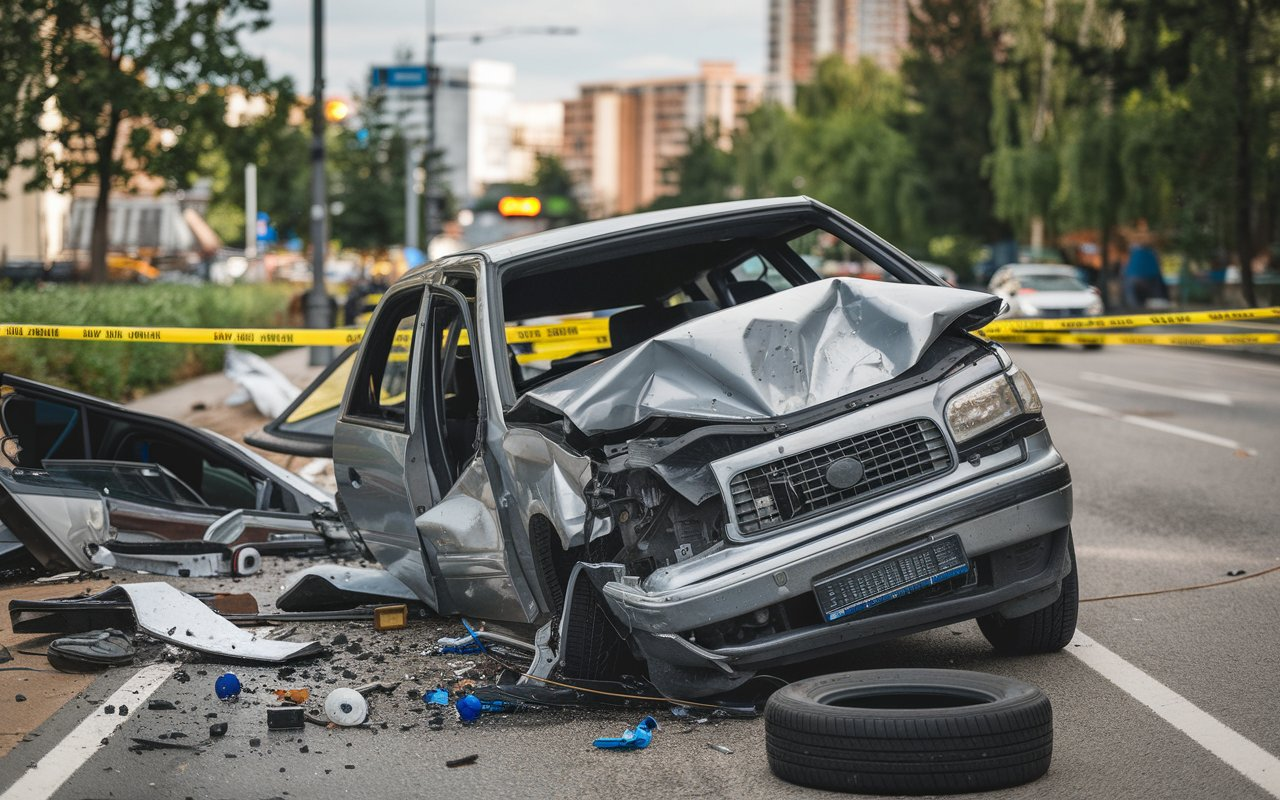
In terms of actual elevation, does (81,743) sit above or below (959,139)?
below

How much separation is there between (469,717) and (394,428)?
1766 millimetres

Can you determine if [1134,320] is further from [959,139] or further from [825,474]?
[959,139]

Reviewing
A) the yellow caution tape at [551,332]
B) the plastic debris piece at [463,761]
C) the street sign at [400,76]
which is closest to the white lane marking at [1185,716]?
the plastic debris piece at [463,761]

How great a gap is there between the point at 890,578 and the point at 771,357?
86 cm

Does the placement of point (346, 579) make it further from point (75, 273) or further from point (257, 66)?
point (75, 273)

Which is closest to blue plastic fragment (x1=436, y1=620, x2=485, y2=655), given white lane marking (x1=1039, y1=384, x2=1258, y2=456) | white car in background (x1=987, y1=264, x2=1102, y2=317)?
white lane marking (x1=1039, y1=384, x2=1258, y2=456)

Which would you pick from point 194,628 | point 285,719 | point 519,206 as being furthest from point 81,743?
point 519,206

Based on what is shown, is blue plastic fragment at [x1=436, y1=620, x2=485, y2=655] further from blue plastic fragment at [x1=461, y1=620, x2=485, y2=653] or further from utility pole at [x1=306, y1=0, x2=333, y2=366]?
utility pole at [x1=306, y1=0, x2=333, y2=366]

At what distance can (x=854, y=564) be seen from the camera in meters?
5.11

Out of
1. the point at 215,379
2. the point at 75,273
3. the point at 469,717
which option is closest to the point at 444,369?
the point at 469,717

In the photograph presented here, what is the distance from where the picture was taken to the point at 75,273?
40125mm

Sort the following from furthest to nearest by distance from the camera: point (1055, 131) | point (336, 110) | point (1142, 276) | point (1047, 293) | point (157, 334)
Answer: point (1055, 131), point (1142, 276), point (1047, 293), point (336, 110), point (157, 334)

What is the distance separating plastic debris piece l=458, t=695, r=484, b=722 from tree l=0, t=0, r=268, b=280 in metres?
20.6

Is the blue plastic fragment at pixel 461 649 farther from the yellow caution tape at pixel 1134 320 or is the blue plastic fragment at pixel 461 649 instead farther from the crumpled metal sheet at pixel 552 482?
the yellow caution tape at pixel 1134 320
